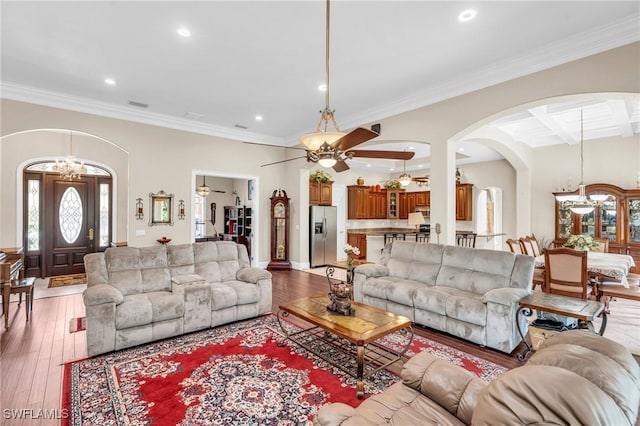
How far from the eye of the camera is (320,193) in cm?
861

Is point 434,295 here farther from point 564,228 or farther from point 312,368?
point 564,228

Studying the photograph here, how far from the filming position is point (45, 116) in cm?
505

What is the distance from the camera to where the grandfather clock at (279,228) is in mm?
7906

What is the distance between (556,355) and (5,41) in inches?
221

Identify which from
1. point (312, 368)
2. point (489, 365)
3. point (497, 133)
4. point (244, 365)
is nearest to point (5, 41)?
point (244, 365)

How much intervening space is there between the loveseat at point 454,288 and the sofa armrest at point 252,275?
4.52 feet

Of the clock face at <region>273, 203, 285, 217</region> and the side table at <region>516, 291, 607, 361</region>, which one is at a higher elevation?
the clock face at <region>273, 203, 285, 217</region>

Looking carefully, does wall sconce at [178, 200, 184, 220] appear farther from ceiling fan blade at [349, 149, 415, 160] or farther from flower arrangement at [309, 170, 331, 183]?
ceiling fan blade at [349, 149, 415, 160]

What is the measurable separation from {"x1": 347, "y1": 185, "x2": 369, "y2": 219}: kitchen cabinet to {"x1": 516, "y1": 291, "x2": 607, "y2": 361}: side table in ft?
22.9

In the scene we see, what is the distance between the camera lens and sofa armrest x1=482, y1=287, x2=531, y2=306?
3.19 m

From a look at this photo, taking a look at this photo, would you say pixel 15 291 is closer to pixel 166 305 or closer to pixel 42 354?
pixel 42 354

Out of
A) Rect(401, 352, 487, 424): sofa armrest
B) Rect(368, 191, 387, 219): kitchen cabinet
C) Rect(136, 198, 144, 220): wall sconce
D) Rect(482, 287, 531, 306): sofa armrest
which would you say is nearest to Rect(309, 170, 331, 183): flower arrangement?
Rect(368, 191, 387, 219): kitchen cabinet

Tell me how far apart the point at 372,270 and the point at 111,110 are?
212 inches

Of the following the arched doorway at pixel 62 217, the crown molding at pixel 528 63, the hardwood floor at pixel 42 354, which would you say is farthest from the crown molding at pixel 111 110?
the crown molding at pixel 528 63
